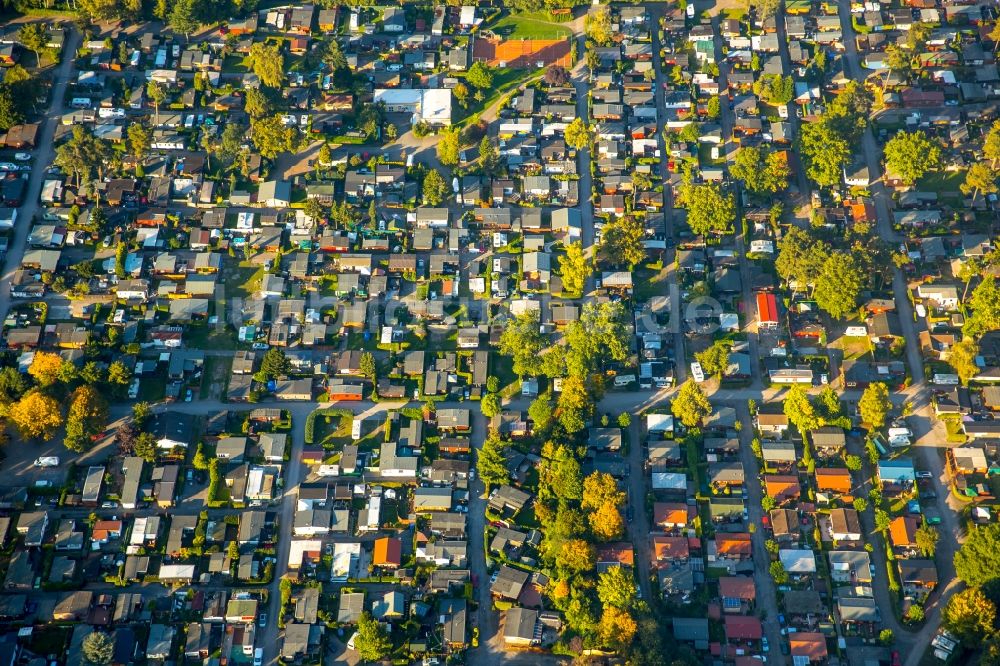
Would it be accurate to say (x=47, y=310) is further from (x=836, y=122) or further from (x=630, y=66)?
(x=836, y=122)

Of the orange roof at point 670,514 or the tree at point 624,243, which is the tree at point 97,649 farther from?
the tree at point 624,243

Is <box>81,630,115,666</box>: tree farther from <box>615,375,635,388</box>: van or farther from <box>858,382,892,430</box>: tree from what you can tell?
<box>858,382,892,430</box>: tree

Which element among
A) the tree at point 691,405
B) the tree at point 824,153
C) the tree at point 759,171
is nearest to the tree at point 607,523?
the tree at point 691,405

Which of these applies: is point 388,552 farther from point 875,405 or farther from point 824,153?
point 824,153

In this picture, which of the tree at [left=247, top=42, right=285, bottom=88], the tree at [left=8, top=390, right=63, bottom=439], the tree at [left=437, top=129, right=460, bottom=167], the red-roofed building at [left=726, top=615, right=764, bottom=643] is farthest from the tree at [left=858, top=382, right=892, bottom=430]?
the tree at [left=8, top=390, right=63, bottom=439]

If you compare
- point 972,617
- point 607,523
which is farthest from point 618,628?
point 972,617

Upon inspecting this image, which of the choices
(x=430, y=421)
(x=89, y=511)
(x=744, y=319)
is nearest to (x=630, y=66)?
(x=744, y=319)
